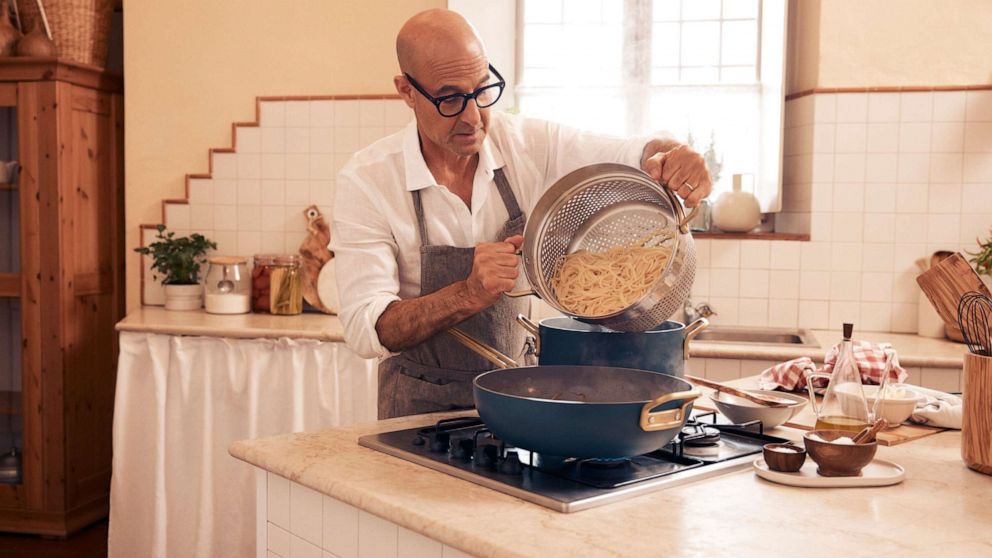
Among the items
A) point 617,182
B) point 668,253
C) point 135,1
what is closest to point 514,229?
point 617,182

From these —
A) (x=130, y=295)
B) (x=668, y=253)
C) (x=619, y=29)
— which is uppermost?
(x=619, y=29)

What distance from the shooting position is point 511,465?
150 centimetres

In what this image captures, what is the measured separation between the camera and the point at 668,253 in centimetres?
170

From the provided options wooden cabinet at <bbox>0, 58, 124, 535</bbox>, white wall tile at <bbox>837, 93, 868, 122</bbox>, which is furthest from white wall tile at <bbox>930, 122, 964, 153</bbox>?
wooden cabinet at <bbox>0, 58, 124, 535</bbox>

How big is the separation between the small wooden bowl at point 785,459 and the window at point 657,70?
2.56m

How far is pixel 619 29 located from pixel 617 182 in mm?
2460

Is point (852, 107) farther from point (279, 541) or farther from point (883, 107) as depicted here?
A: point (279, 541)

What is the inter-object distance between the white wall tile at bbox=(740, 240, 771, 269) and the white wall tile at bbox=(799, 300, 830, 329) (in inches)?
8.5

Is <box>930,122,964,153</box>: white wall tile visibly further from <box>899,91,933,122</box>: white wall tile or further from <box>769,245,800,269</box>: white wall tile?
<box>769,245,800,269</box>: white wall tile

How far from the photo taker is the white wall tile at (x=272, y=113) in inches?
163

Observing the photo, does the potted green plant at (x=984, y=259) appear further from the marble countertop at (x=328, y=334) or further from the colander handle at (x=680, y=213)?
the colander handle at (x=680, y=213)

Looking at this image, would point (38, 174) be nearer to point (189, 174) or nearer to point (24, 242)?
point (24, 242)

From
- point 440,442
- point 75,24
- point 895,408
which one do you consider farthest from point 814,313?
point 75,24

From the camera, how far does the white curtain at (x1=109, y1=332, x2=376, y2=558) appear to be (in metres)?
3.50
